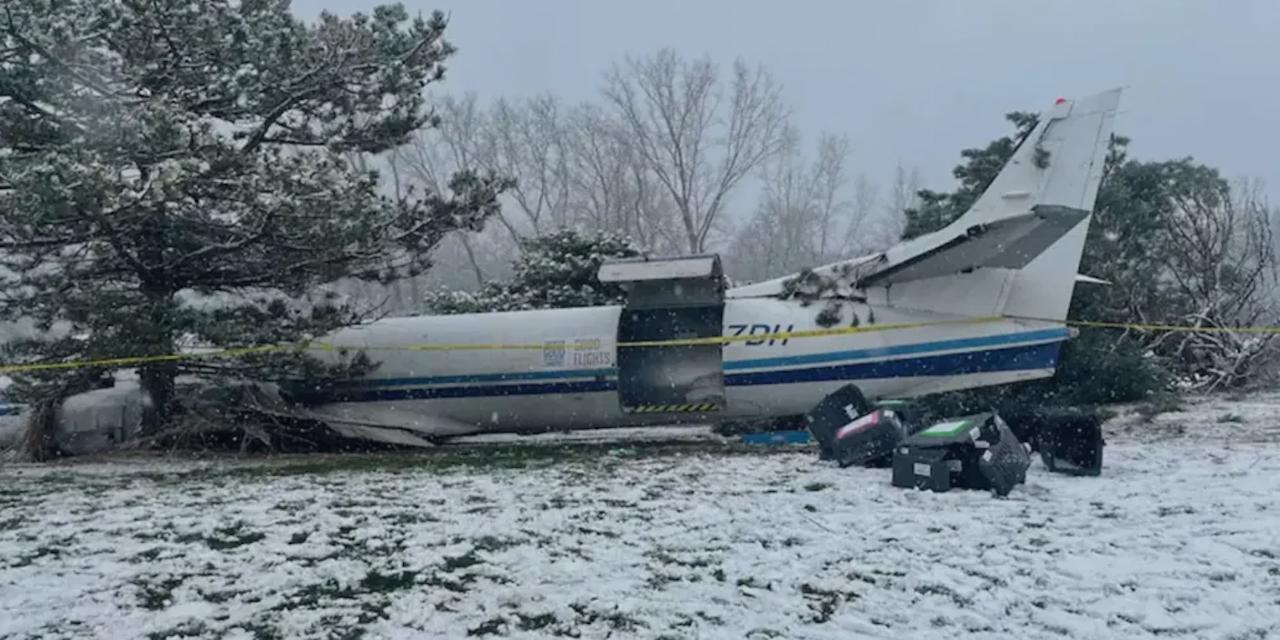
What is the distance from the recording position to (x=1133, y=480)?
663 centimetres

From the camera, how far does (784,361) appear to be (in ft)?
37.3

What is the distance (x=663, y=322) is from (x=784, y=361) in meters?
1.95

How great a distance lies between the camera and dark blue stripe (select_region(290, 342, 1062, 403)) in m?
10.8

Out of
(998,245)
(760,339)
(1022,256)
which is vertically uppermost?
(998,245)

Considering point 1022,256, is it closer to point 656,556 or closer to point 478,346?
point 656,556

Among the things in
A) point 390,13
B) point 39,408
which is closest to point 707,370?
point 390,13

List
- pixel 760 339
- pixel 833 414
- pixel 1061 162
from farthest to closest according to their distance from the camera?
pixel 760 339
pixel 1061 162
pixel 833 414

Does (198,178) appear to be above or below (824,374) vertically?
above

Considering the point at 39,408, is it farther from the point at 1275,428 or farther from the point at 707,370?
the point at 1275,428

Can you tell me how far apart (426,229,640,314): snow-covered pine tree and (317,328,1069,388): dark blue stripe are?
5.46 m

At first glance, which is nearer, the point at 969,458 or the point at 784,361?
the point at 969,458

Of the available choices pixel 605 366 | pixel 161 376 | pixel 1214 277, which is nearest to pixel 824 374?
pixel 605 366

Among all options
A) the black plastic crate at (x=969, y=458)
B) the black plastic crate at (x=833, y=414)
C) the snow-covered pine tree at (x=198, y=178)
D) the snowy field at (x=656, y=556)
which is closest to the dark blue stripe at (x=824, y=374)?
the snow-covered pine tree at (x=198, y=178)

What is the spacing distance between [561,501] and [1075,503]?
3574 millimetres
